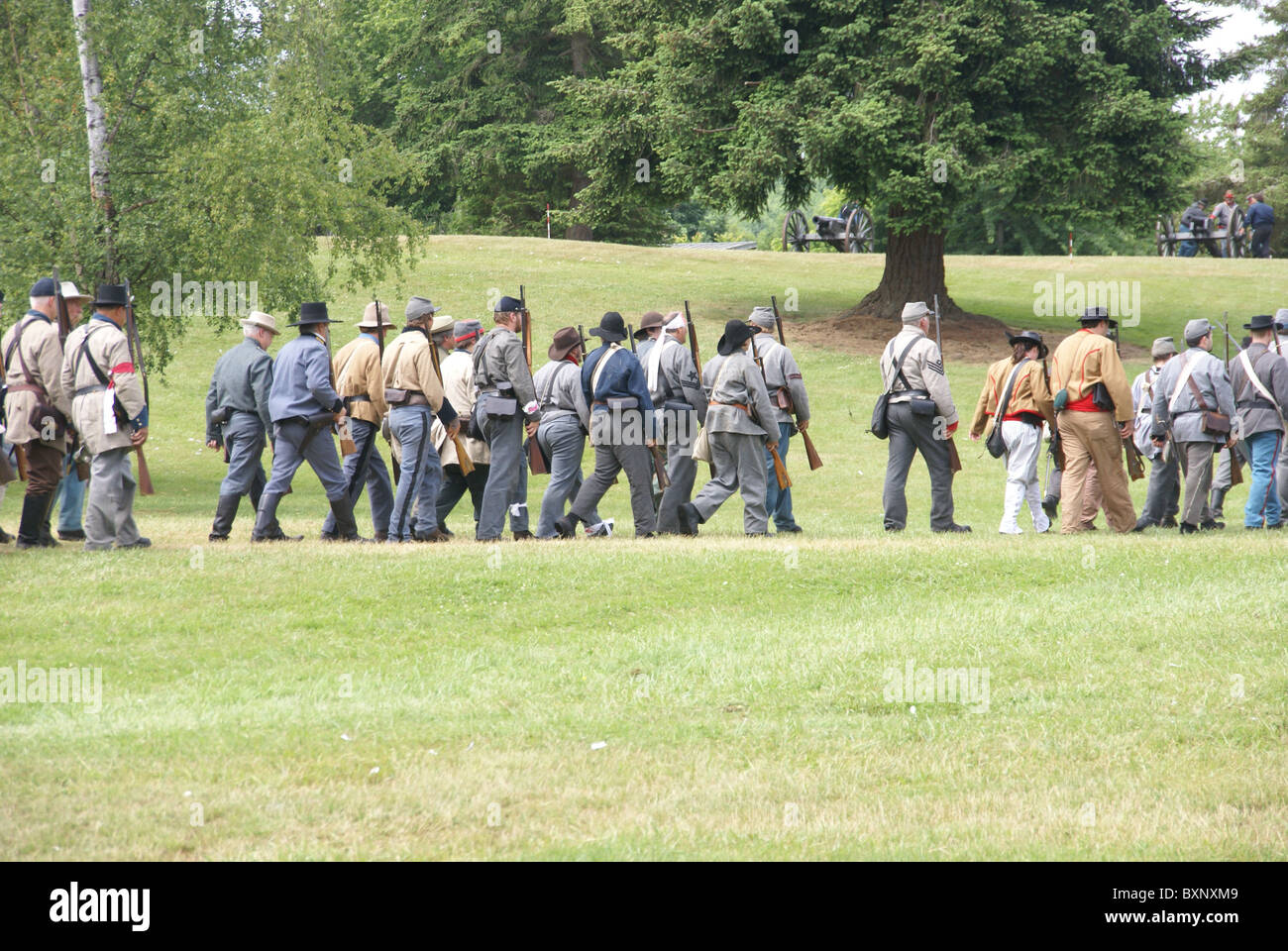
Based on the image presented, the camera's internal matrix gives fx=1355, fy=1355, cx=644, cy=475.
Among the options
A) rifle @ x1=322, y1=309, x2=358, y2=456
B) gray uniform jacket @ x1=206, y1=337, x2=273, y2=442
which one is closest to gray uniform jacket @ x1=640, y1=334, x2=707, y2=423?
rifle @ x1=322, y1=309, x2=358, y2=456

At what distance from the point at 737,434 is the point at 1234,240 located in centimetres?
3812

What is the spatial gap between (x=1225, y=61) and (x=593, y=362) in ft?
68.2

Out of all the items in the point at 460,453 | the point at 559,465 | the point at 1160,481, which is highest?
the point at 460,453

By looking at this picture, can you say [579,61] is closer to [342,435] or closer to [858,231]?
[858,231]

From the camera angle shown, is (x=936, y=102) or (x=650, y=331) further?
(x=936, y=102)

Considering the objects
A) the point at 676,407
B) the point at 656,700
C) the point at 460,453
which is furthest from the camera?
the point at 676,407

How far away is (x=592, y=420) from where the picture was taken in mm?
12273

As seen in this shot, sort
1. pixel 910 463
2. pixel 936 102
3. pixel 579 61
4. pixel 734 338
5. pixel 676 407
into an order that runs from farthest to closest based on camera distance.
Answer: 1. pixel 579 61
2. pixel 936 102
3. pixel 676 407
4. pixel 910 463
5. pixel 734 338

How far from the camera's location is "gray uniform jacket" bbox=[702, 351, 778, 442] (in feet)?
40.1

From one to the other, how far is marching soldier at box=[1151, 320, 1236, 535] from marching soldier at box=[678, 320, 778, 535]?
398 cm

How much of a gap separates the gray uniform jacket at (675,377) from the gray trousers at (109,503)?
15.6 ft

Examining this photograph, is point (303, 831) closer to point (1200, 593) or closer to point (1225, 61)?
point (1200, 593)

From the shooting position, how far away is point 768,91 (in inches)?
1062

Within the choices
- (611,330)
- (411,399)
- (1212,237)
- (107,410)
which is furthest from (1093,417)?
(1212,237)
